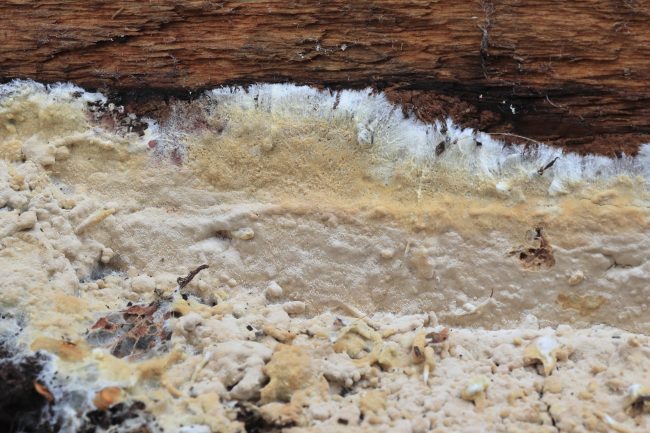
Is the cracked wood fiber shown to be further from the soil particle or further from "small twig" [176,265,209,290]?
the soil particle

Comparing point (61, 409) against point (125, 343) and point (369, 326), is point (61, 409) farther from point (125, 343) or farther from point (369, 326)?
point (369, 326)

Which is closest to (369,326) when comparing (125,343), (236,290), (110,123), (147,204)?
(236,290)

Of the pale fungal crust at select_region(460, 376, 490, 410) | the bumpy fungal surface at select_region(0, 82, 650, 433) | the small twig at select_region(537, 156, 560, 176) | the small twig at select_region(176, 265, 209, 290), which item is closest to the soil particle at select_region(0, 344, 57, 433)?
the bumpy fungal surface at select_region(0, 82, 650, 433)

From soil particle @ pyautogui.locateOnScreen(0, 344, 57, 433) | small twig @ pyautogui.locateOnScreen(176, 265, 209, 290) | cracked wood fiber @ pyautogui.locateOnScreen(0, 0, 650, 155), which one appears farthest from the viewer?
cracked wood fiber @ pyautogui.locateOnScreen(0, 0, 650, 155)

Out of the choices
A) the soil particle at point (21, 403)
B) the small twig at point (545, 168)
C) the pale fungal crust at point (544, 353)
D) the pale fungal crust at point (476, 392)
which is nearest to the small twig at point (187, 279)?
the soil particle at point (21, 403)

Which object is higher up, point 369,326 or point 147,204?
point 147,204

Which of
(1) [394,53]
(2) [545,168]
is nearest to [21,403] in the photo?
(1) [394,53]
